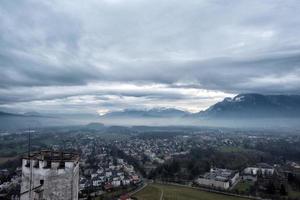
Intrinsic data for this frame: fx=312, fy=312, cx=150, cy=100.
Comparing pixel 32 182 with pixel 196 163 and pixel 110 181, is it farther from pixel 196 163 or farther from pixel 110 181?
pixel 196 163

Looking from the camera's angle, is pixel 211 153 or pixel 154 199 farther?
pixel 211 153

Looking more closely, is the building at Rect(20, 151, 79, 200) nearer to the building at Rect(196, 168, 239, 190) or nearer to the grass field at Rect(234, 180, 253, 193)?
the grass field at Rect(234, 180, 253, 193)

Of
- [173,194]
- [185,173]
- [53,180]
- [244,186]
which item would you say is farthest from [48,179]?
[185,173]

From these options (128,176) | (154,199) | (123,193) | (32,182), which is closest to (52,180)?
(32,182)

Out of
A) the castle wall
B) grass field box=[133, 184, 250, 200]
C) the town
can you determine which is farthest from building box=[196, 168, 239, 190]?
the castle wall

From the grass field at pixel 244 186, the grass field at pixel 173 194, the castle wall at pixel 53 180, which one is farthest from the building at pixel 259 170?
the castle wall at pixel 53 180

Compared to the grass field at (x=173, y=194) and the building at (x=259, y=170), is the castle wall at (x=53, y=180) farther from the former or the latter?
the building at (x=259, y=170)

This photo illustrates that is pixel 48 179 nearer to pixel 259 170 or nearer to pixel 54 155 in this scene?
pixel 54 155

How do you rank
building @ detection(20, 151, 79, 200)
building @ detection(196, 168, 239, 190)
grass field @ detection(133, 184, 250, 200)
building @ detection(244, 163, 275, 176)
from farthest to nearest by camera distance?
building @ detection(244, 163, 275, 176), building @ detection(196, 168, 239, 190), grass field @ detection(133, 184, 250, 200), building @ detection(20, 151, 79, 200)
